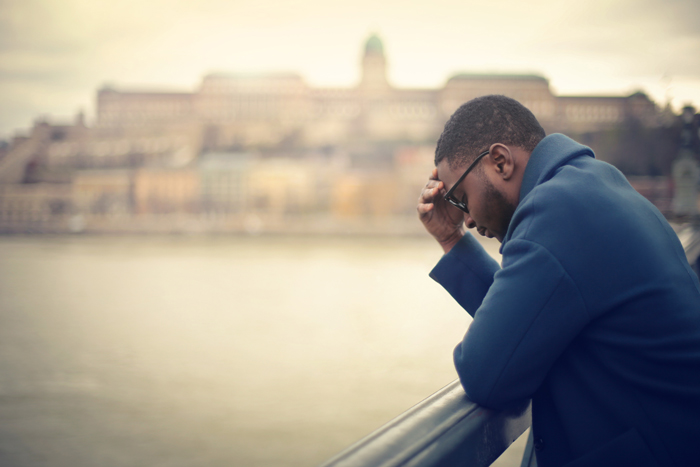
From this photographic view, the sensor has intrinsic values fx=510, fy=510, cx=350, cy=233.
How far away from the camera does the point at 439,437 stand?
15.5 inches

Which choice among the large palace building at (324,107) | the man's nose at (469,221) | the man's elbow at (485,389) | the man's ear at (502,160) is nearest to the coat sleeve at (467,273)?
the man's nose at (469,221)

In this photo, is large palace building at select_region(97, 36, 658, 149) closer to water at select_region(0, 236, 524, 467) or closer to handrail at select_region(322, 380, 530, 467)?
water at select_region(0, 236, 524, 467)

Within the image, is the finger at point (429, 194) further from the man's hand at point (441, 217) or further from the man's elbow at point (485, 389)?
the man's elbow at point (485, 389)

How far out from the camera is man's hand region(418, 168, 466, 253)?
0.76 metres

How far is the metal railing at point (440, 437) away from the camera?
1.18ft

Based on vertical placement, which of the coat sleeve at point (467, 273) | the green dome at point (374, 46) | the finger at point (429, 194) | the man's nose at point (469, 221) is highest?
the green dome at point (374, 46)

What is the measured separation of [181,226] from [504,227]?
86.6ft

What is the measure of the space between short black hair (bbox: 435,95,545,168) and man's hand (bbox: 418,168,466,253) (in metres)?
0.13

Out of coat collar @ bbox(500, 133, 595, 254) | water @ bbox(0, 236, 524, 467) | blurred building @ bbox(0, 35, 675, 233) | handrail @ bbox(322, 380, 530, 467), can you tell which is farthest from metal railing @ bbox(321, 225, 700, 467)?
blurred building @ bbox(0, 35, 675, 233)

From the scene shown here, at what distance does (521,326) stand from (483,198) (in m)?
0.23

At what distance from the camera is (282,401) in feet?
13.7

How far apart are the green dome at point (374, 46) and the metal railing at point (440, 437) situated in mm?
42177

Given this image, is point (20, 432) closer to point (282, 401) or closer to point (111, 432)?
point (111, 432)

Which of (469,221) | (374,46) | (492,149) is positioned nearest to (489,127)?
(492,149)
